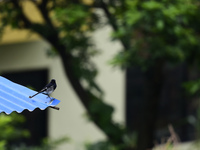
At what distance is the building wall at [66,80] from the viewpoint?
11.8 metres

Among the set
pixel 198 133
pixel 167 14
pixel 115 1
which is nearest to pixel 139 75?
pixel 198 133

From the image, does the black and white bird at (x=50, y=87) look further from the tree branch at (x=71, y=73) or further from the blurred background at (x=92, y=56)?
the tree branch at (x=71, y=73)

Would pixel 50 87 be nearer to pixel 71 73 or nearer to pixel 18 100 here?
pixel 18 100

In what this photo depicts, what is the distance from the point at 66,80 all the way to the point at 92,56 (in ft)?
12.7

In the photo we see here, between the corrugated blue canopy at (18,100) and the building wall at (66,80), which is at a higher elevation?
the building wall at (66,80)

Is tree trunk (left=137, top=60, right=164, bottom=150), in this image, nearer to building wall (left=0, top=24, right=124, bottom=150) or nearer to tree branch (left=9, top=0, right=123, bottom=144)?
tree branch (left=9, top=0, right=123, bottom=144)

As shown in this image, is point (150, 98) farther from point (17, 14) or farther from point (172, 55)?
point (17, 14)

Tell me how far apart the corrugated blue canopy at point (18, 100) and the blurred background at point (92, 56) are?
2.09 metres

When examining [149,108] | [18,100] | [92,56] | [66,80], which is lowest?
[18,100]

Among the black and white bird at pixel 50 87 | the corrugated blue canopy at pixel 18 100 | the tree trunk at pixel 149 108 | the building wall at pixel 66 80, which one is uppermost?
the building wall at pixel 66 80

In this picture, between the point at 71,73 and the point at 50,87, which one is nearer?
the point at 50,87

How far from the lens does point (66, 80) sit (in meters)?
12.5

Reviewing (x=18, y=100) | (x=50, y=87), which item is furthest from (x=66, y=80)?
(x=50, y=87)

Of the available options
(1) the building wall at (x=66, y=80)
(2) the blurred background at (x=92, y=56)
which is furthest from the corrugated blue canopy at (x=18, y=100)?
(1) the building wall at (x=66, y=80)
